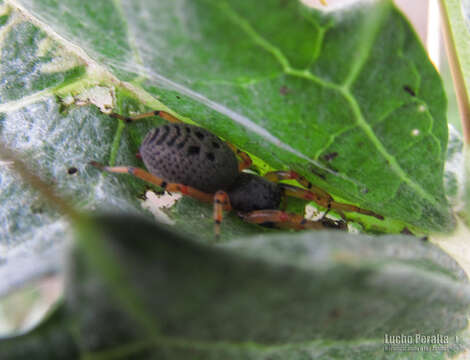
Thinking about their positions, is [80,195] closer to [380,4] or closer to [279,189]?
[279,189]

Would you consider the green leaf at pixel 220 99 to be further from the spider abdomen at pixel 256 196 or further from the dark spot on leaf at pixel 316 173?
the spider abdomen at pixel 256 196

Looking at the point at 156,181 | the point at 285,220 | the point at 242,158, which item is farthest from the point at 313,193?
the point at 156,181

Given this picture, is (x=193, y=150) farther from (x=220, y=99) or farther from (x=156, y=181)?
(x=220, y=99)

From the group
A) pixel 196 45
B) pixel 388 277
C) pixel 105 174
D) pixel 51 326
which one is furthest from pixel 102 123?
pixel 388 277

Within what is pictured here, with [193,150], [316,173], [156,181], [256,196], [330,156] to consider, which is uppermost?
[330,156]

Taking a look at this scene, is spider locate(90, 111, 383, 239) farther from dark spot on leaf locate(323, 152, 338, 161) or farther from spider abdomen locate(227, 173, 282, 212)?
dark spot on leaf locate(323, 152, 338, 161)

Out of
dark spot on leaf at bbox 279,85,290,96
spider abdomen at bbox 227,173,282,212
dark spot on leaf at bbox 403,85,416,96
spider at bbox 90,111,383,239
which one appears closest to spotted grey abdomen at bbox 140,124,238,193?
spider at bbox 90,111,383,239

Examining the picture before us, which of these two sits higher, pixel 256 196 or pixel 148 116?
pixel 148 116
